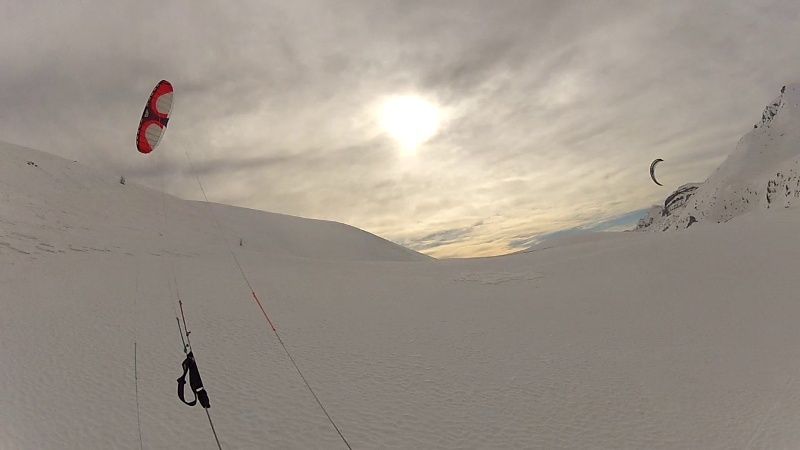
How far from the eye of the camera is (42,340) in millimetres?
13414

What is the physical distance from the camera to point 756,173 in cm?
16262

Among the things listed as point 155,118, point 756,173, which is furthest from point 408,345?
point 756,173

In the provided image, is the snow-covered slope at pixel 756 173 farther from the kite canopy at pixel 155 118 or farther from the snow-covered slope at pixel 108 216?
the kite canopy at pixel 155 118

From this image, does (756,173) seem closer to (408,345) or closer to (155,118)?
(408,345)

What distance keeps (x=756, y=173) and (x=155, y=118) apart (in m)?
203

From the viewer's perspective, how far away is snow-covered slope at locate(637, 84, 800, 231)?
12812 centimetres

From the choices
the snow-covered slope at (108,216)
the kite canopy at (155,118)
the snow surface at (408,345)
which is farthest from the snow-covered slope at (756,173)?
the kite canopy at (155,118)

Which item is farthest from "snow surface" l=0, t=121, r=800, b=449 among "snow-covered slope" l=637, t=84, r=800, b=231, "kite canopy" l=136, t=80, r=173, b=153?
"snow-covered slope" l=637, t=84, r=800, b=231

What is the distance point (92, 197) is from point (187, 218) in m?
8.38

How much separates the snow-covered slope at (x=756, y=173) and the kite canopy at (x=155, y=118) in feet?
490

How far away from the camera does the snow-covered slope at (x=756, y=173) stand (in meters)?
128

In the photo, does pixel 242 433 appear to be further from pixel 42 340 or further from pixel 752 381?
pixel 752 381

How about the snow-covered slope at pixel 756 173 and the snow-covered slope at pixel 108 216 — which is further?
the snow-covered slope at pixel 756 173

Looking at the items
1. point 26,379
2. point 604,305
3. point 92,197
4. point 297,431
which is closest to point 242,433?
point 297,431
